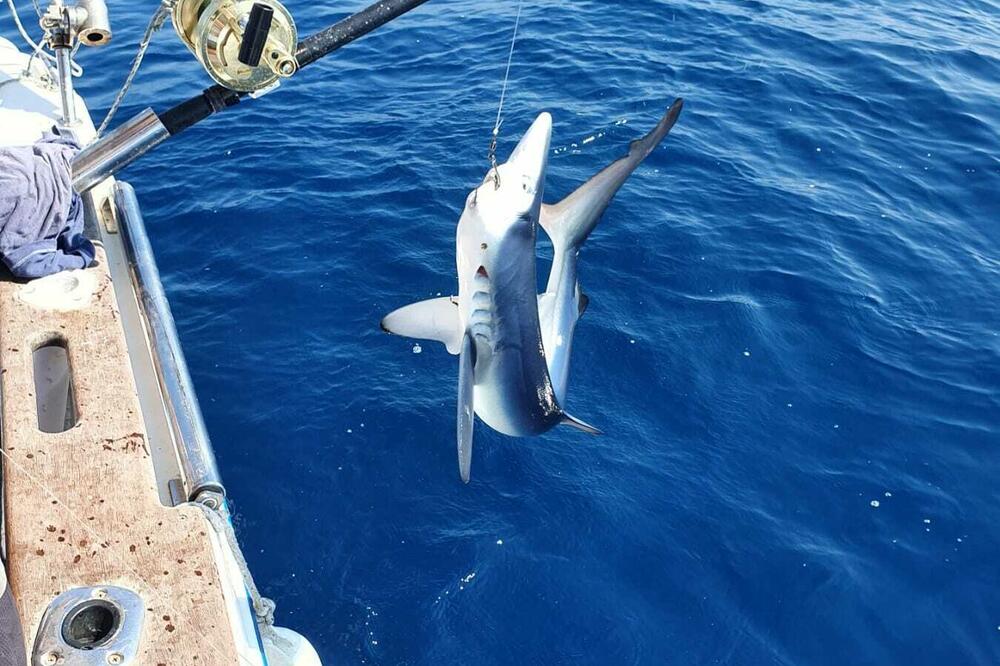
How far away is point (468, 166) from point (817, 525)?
4.88 m


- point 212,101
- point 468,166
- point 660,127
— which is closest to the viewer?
point 660,127

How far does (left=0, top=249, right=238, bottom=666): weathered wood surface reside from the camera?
2.68 meters

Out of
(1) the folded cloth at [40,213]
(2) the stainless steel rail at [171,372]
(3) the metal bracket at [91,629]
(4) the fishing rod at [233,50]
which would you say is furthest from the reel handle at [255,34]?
(3) the metal bracket at [91,629]

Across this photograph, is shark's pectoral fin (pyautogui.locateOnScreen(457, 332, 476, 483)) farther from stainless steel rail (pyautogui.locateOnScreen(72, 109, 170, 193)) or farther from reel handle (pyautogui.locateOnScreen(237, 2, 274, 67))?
stainless steel rail (pyautogui.locateOnScreen(72, 109, 170, 193))

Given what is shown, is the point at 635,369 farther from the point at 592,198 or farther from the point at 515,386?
the point at 592,198

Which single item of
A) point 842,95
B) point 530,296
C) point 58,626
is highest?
point 530,296

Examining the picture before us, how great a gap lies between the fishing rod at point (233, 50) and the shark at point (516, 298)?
1.03 m

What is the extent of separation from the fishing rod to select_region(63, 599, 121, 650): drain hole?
2.18 metres

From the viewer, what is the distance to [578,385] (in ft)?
18.7

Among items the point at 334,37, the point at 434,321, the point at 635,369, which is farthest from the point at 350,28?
the point at 635,369

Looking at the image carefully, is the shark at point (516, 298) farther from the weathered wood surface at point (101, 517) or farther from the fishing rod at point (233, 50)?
the weathered wood surface at point (101, 517)

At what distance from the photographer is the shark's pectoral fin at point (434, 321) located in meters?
3.71

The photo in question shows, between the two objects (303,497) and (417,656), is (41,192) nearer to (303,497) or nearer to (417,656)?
(303,497)

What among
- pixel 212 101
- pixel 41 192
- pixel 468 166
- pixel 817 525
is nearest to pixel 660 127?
pixel 212 101
